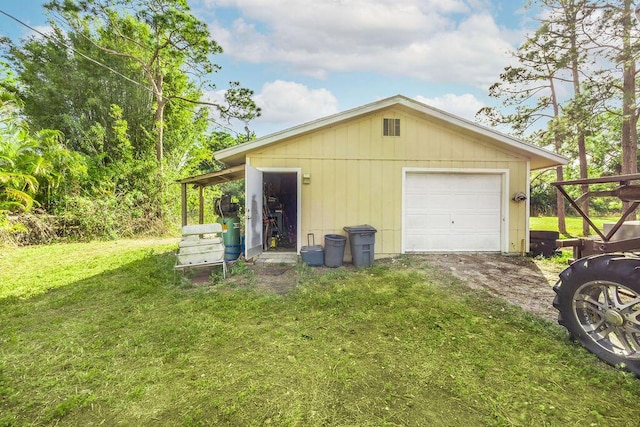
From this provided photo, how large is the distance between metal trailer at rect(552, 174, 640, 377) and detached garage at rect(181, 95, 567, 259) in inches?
152

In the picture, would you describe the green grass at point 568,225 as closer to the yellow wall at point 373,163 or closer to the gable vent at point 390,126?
the yellow wall at point 373,163

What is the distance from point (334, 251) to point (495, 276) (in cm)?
305

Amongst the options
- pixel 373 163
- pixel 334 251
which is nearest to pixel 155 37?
pixel 373 163

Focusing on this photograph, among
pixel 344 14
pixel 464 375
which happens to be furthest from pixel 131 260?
pixel 344 14

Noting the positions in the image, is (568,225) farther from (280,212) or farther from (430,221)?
(280,212)

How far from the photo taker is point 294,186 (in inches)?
394

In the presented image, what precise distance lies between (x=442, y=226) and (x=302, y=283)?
3.86m

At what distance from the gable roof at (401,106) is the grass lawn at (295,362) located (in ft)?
10.4

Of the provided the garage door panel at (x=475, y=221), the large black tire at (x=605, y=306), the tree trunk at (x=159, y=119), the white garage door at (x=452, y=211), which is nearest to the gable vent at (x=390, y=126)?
the white garage door at (x=452, y=211)

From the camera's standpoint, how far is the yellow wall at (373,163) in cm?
646

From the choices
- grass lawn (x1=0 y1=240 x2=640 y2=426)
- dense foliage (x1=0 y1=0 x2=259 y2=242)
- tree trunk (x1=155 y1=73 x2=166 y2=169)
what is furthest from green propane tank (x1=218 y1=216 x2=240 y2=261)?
tree trunk (x1=155 y1=73 x2=166 y2=169)

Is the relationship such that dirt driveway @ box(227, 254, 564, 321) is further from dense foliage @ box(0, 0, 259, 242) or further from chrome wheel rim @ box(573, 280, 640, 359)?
dense foliage @ box(0, 0, 259, 242)

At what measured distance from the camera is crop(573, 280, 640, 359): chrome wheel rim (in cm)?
230

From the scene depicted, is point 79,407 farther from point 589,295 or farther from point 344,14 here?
point 344,14
